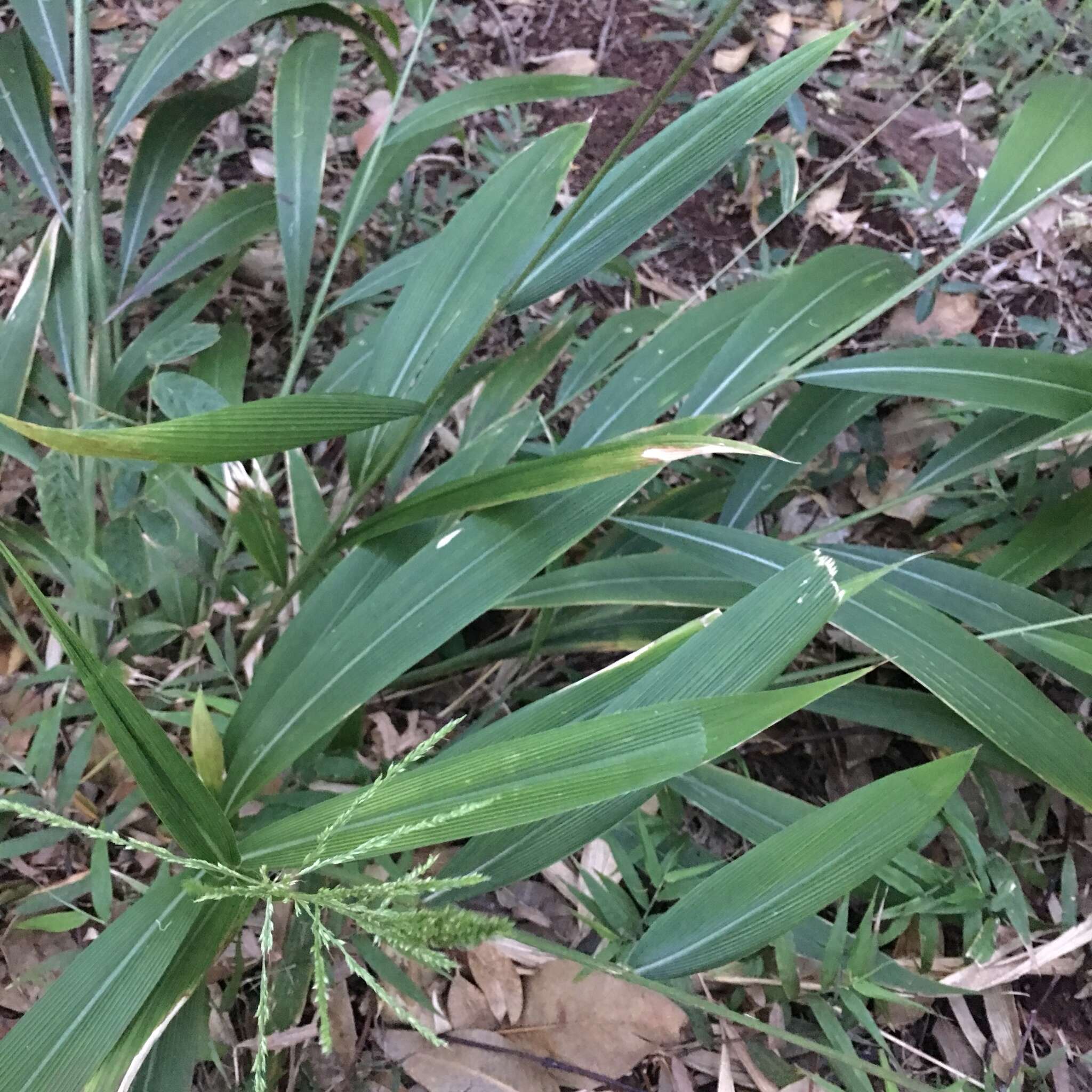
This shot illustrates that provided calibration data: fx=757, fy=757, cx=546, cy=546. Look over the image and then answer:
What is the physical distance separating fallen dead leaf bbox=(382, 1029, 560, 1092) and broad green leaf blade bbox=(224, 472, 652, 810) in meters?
0.30

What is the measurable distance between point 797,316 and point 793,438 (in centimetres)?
15

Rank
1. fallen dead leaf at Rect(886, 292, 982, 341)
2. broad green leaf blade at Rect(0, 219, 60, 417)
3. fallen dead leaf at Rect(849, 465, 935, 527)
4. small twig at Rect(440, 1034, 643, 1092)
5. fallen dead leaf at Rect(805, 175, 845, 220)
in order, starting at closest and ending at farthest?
small twig at Rect(440, 1034, 643, 1092) → broad green leaf blade at Rect(0, 219, 60, 417) → fallen dead leaf at Rect(849, 465, 935, 527) → fallen dead leaf at Rect(886, 292, 982, 341) → fallen dead leaf at Rect(805, 175, 845, 220)

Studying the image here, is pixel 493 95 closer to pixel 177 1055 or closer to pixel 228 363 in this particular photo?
pixel 228 363

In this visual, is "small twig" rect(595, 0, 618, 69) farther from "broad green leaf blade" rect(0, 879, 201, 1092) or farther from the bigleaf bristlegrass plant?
"broad green leaf blade" rect(0, 879, 201, 1092)

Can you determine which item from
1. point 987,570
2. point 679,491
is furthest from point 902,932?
point 679,491

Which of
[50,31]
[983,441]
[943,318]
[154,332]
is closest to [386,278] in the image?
[154,332]

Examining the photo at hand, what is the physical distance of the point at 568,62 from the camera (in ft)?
4.56

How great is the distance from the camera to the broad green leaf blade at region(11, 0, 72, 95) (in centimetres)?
76

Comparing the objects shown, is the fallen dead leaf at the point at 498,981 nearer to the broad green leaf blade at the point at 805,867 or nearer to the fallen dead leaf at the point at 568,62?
the broad green leaf blade at the point at 805,867

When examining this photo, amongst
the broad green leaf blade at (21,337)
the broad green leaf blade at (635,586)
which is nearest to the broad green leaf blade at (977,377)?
the broad green leaf blade at (635,586)

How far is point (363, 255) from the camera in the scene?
108 centimetres

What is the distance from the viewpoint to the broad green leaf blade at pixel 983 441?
821mm

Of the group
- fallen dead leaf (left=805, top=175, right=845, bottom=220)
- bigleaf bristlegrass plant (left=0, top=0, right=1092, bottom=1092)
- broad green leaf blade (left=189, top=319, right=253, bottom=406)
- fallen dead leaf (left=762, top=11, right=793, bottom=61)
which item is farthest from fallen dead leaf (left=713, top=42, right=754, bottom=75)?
broad green leaf blade (left=189, top=319, right=253, bottom=406)

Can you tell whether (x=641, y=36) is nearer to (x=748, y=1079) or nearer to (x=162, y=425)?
(x=162, y=425)
